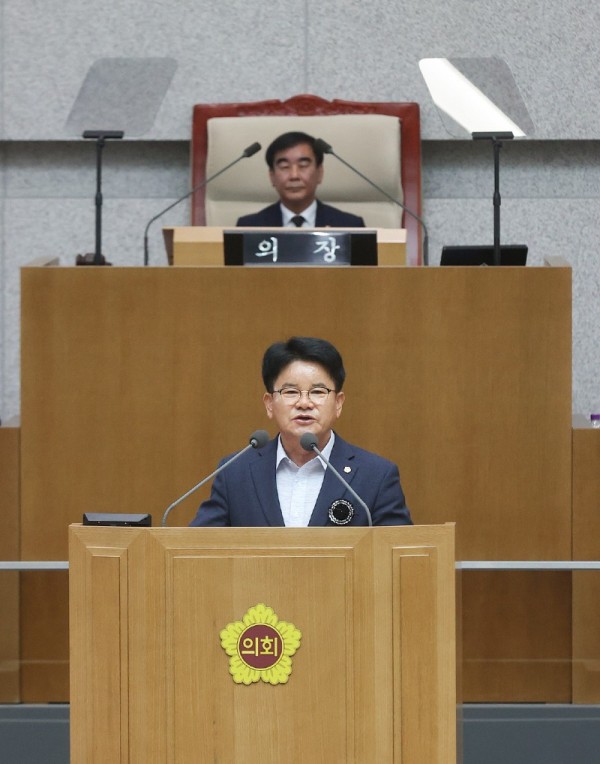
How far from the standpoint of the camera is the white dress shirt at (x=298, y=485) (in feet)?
10.6

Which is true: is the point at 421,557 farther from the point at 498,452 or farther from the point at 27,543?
the point at 27,543

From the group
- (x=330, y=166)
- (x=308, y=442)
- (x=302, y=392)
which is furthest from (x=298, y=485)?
(x=330, y=166)

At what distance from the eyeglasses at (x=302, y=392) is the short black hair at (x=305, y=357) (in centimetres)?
4

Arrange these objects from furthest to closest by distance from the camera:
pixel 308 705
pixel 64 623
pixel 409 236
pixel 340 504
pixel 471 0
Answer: pixel 471 0, pixel 409 236, pixel 64 623, pixel 340 504, pixel 308 705

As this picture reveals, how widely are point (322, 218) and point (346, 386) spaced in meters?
1.75

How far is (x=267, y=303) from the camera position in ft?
13.4

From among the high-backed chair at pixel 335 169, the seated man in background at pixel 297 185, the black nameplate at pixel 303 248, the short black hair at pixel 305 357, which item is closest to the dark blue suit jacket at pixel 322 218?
the seated man in background at pixel 297 185

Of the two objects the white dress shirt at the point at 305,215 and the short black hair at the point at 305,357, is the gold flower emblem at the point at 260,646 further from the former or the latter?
the white dress shirt at the point at 305,215

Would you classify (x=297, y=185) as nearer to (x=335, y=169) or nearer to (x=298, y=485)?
(x=335, y=169)

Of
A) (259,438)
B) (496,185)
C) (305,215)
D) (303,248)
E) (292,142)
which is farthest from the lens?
(305,215)

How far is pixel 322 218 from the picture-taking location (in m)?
5.67

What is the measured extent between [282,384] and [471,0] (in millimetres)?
3775

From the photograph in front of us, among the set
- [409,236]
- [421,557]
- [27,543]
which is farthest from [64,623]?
[409,236]

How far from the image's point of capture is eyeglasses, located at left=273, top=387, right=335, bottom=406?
3234 millimetres
